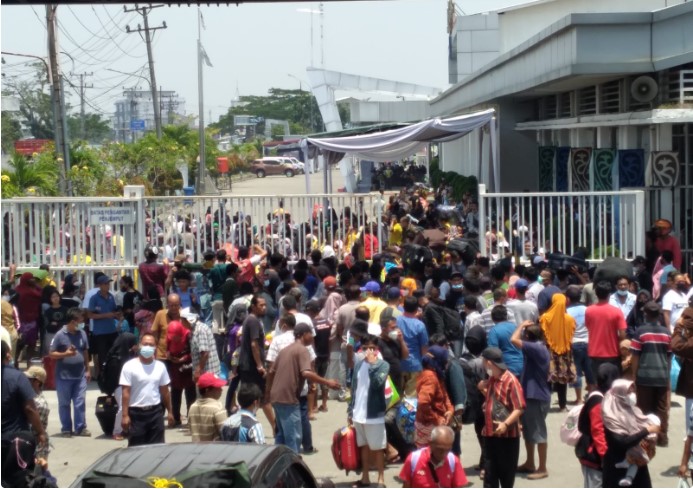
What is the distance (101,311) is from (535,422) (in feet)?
20.8

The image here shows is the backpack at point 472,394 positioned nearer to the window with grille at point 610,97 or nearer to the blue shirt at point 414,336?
the blue shirt at point 414,336

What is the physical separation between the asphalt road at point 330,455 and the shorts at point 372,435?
53 cm

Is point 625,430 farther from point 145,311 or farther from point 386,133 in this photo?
point 386,133

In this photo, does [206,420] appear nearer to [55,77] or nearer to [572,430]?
[572,430]

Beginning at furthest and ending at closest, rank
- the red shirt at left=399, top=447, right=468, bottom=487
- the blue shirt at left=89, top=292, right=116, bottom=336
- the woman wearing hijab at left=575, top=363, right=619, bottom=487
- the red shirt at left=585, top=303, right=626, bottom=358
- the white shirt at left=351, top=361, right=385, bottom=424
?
the blue shirt at left=89, top=292, right=116, bottom=336, the red shirt at left=585, top=303, right=626, bottom=358, the white shirt at left=351, top=361, right=385, bottom=424, the woman wearing hijab at left=575, top=363, right=619, bottom=487, the red shirt at left=399, top=447, right=468, bottom=487

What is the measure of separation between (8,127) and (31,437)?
6734cm

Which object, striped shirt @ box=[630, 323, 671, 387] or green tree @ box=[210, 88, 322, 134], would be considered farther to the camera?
green tree @ box=[210, 88, 322, 134]

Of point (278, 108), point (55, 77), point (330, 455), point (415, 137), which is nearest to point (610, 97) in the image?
point (415, 137)

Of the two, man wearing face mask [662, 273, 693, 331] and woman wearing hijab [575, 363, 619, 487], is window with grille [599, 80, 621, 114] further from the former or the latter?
woman wearing hijab [575, 363, 619, 487]

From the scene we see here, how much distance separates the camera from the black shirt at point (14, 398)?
873cm

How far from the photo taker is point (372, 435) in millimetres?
10039

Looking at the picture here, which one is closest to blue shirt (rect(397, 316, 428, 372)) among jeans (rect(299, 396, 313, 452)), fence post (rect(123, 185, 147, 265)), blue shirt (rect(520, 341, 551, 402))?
jeans (rect(299, 396, 313, 452))

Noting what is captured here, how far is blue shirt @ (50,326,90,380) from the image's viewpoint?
474 inches

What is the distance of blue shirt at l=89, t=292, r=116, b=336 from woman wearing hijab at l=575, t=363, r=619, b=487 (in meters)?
7.69
